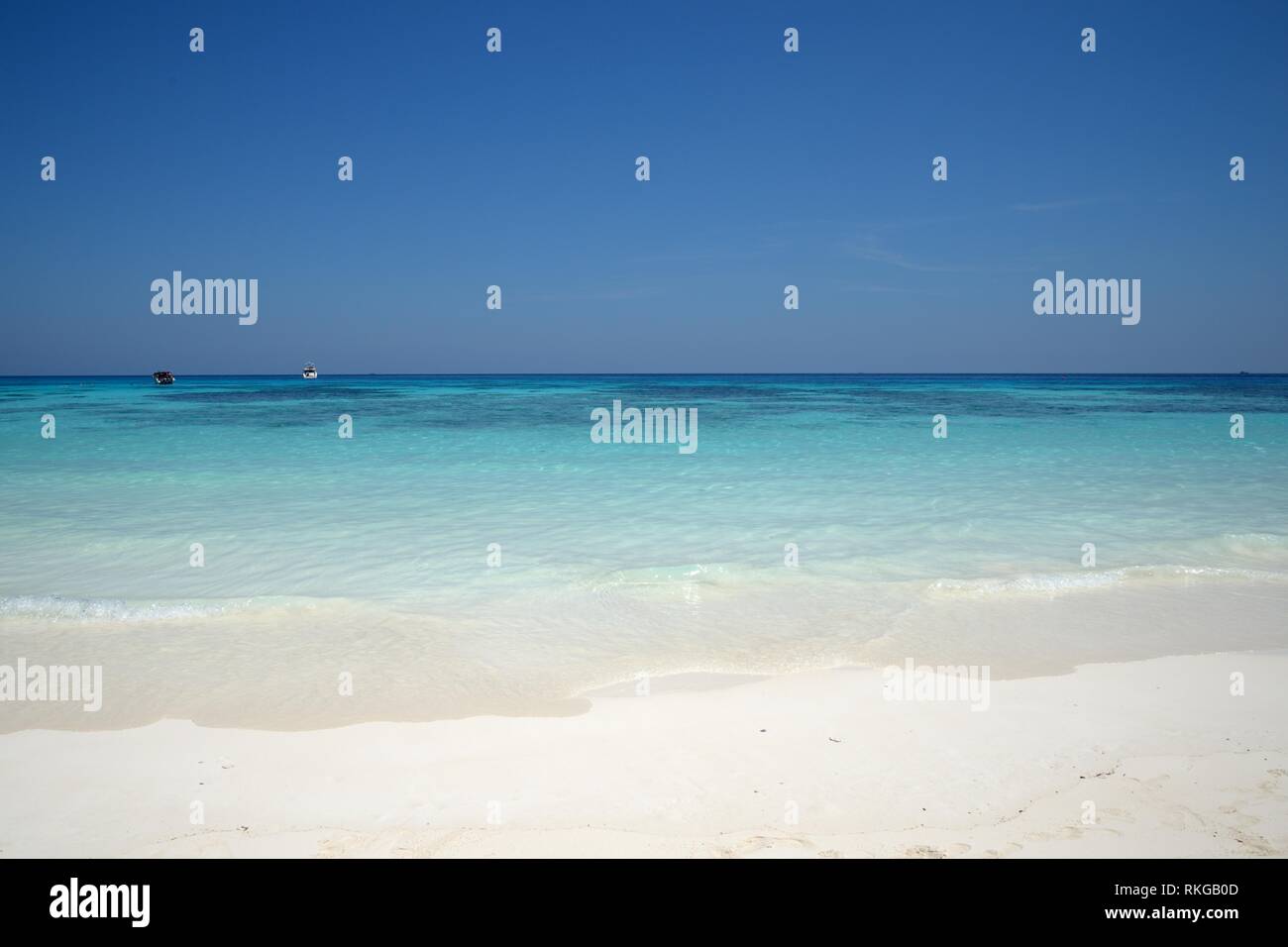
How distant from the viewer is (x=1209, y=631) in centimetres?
623

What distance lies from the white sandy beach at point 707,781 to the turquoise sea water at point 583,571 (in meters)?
0.57

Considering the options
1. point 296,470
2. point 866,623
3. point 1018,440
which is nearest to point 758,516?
point 866,623

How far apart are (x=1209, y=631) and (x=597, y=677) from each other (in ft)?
18.4

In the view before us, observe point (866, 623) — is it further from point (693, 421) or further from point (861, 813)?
point (693, 421)

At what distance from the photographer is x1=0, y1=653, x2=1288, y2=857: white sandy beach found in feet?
10.8

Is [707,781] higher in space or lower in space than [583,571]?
lower

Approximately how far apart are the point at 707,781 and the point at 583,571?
176 inches

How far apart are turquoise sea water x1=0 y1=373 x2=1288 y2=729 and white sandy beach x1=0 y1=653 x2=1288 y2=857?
0.57m

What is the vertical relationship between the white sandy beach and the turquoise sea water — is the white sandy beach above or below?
below

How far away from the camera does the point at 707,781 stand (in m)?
3.80

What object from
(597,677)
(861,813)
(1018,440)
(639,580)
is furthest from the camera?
(1018,440)

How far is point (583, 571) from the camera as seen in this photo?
8.12 m

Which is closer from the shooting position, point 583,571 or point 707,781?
point 707,781

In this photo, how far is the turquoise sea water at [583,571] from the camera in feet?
18.4
